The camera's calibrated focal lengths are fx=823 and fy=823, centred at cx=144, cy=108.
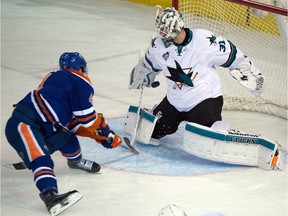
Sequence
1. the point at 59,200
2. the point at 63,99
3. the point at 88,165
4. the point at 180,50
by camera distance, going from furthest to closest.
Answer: the point at 180,50
the point at 88,165
the point at 63,99
the point at 59,200

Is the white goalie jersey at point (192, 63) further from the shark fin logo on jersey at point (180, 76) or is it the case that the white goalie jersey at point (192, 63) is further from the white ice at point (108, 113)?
the white ice at point (108, 113)

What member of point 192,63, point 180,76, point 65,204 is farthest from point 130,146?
point 65,204

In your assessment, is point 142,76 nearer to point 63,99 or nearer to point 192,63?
point 192,63

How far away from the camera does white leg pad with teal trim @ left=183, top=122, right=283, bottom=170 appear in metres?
4.48

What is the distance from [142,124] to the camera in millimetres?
4820

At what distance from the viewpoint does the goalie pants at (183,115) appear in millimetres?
4684

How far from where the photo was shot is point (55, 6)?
9281 millimetres

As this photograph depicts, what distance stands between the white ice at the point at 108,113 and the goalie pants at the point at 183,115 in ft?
0.84

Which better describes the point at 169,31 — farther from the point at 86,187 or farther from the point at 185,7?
the point at 185,7

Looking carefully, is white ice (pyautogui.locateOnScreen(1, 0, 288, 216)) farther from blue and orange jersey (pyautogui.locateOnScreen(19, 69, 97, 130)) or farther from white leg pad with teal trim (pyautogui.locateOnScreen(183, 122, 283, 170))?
blue and orange jersey (pyautogui.locateOnScreen(19, 69, 97, 130))

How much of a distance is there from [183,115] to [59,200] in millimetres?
1258

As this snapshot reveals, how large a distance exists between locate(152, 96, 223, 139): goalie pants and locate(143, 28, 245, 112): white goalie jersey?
3 cm

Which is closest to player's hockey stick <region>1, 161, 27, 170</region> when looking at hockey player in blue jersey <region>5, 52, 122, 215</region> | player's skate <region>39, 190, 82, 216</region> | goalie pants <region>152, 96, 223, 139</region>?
hockey player in blue jersey <region>5, 52, 122, 215</region>

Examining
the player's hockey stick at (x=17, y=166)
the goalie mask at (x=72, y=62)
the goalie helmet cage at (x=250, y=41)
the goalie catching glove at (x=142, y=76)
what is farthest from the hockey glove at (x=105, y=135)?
the goalie helmet cage at (x=250, y=41)
